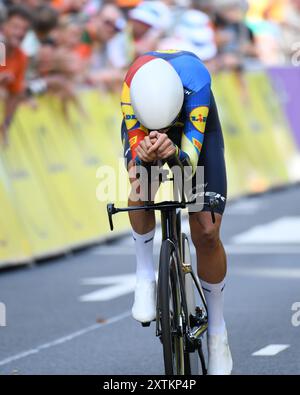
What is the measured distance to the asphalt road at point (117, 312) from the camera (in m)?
7.75

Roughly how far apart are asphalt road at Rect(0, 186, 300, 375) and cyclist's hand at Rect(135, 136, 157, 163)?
177 cm

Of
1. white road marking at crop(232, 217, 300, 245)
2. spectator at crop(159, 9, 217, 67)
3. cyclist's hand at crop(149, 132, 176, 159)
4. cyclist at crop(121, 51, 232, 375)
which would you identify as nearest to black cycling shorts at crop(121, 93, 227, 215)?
cyclist at crop(121, 51, 232, 375)

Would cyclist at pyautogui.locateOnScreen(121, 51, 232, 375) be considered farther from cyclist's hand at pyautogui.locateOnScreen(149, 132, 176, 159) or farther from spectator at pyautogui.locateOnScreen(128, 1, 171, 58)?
spectator at pyautogui.locateOnScreen(128, 1, 171, 58)

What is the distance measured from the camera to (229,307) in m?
9.85

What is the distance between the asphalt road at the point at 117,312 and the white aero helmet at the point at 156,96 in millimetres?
1855

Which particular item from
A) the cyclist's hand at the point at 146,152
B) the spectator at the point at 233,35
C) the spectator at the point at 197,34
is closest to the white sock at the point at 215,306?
the cyclist's hand at the point at 146,152

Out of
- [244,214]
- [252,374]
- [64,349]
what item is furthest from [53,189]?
[252,374]

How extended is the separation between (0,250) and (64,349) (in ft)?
13.7

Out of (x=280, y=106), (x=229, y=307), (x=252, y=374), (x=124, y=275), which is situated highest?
(x=280, y=106)

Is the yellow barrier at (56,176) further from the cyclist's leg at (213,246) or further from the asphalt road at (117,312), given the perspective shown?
the cyclist's leg at (213,246)

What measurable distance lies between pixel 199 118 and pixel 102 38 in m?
10.1

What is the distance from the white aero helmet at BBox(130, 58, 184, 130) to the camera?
19.8ft

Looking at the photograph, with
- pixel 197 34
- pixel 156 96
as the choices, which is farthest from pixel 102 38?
pixel 156 96

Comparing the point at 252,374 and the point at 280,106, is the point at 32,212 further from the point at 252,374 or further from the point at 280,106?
the point at 280,106
